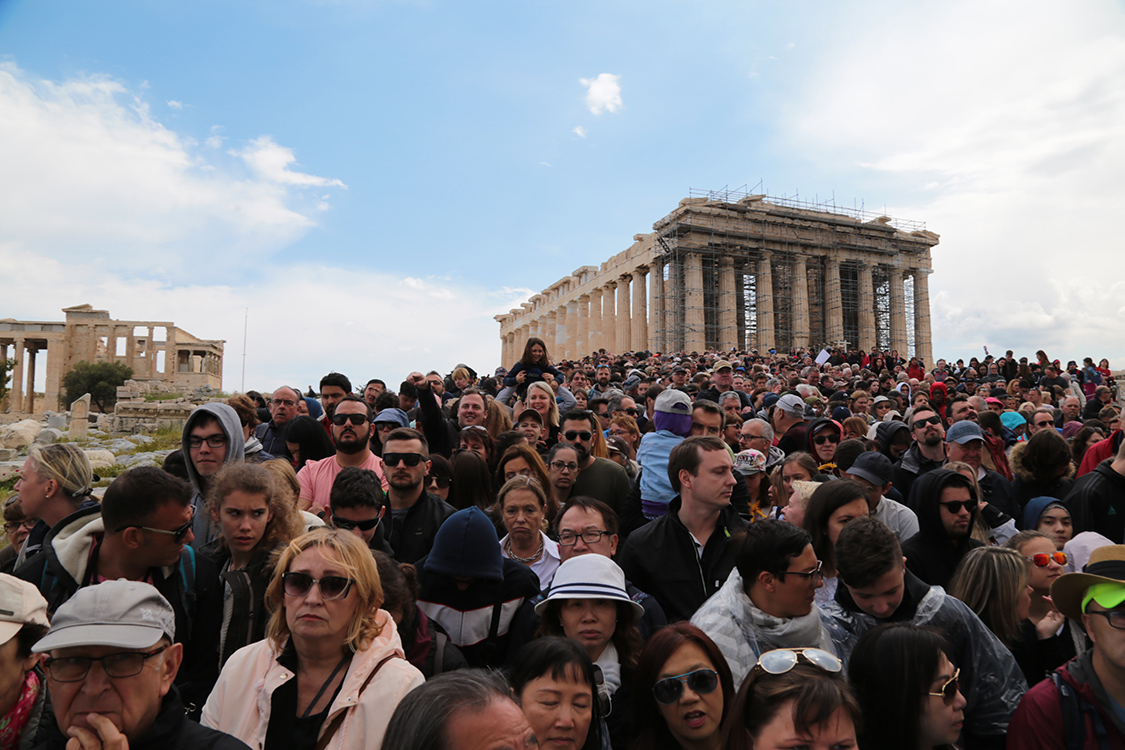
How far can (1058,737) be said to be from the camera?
2.77 meters

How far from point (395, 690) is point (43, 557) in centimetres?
205

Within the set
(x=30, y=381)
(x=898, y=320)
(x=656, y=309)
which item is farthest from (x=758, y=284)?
(x=30, y=381)

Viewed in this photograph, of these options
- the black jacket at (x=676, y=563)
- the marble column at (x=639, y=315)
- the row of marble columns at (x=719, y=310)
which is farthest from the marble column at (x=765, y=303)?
the black jacket at (x=676, y=563)

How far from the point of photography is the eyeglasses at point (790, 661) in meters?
2.66

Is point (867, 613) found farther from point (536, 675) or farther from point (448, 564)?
point (448, 564)

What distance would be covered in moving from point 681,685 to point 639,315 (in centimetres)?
4072

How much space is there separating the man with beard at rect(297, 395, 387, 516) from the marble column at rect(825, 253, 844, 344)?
41.0 meters

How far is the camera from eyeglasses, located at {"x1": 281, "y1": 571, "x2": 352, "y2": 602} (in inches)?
112

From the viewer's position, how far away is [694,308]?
1532 inches

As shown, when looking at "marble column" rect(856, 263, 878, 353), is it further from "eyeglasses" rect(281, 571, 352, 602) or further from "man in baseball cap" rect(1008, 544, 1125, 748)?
"eyeglasses" rect(281, 571, 352, 602)

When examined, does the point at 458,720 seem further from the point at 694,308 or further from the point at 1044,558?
the point at 694,308

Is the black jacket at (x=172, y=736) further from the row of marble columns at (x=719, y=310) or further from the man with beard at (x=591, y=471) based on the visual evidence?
the row of marble columns at (x=719, y=310)

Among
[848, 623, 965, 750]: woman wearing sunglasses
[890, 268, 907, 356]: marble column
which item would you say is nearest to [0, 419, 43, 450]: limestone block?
[848, 623, 965, 750]: woman wearing sunglasses

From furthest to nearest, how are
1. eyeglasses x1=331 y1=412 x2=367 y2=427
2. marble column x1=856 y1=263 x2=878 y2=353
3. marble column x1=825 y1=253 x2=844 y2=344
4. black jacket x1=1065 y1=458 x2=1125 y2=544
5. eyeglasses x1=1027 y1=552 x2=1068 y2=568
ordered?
marble column x1=856 y1=263 x2=878 y2=353, marble column x1=825 y1=253 x2=844 y2=344, eyeglasses x1=331 y1=412 x2=367 y2=427, black jacket x1=1065 y1=458 x2=1125 y2=544, eyeglasses x1=1027 y1=552 x2=1068 y2=568
